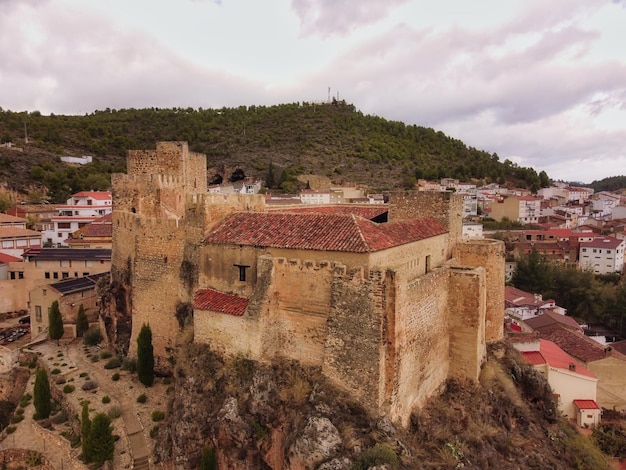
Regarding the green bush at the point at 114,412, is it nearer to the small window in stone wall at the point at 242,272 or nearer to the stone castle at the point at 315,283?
the stone castle at the point at 315,283

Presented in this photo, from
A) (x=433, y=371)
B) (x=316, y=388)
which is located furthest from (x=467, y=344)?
(x=316, y=388)

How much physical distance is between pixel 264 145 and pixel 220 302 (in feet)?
221

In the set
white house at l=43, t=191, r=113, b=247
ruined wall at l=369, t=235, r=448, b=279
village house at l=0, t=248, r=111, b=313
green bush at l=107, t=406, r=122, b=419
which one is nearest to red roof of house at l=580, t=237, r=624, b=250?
ruined wall at l=369, t=235, r=448, b=279

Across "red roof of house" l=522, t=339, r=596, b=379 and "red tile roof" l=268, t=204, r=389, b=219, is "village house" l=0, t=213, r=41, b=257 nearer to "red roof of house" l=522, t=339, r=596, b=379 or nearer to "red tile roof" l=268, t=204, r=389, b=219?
"red tile roof" l=268, t=204, r=389, b=219

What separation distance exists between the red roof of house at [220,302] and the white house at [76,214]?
108ft

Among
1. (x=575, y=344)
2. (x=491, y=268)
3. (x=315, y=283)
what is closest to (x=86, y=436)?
(x=315, y=283)

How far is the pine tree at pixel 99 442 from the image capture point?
15133 mm

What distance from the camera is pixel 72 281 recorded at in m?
29.1

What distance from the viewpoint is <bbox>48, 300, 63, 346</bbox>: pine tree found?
2436cm

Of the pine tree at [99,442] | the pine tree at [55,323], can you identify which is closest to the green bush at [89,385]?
the pine tree at [99,442]

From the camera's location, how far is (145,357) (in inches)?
742

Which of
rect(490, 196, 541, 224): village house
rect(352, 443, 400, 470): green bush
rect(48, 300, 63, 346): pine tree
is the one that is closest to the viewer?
rect(352, 443, 400, 470): green bush

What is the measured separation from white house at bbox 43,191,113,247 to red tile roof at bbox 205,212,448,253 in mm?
32932

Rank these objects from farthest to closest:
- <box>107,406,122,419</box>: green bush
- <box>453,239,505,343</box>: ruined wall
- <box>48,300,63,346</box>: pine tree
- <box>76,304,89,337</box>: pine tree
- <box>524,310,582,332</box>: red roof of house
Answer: <box>524,310,582,332</box>: red roof of house → <box>76,304,89,337</box>: pine tree → <box>48,300,63,346</box>: pine tree → <box>453,239,505,343</box>: ruined wall → <box>107,406,122,419</box>: green bush
